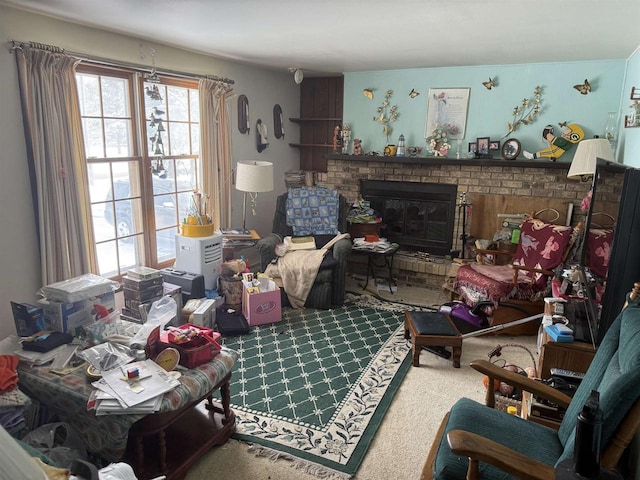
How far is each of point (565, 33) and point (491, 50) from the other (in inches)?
29.5

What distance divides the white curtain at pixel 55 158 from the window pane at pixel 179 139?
104 centimetres

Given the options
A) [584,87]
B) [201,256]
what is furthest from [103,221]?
[584,87]

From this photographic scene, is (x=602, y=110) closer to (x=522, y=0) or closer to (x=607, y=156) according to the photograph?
(x=607, y=156)

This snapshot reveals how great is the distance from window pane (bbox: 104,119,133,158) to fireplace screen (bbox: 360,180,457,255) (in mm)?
2641

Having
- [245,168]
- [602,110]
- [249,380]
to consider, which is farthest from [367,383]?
[602,110]

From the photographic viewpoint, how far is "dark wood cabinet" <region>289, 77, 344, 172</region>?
577cm

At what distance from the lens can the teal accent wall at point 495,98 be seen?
13.7 ft

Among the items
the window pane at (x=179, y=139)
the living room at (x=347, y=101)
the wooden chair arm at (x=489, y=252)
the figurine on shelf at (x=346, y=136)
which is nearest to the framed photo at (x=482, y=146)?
the living room at (x=347, y=101)

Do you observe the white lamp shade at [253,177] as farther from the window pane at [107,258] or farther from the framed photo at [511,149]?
the framed photo at [511,149]

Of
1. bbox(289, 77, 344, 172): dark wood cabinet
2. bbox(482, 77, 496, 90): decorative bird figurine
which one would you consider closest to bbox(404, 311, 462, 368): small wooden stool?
bbox(482, 77, 496, 90): decorative bird figurine

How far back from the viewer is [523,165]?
4438mm

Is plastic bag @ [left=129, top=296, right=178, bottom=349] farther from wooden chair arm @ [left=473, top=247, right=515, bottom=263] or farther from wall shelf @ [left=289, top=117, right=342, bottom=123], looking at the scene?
wall shelf @ [left=289, top=117, right=342, bottom=123]

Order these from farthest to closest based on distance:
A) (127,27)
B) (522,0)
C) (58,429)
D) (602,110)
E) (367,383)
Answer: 1. (602,110)
2. (127,27)
3. (367,383)
4. (522,0)
5. (58,429)

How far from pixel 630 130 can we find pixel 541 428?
2.67 metres
